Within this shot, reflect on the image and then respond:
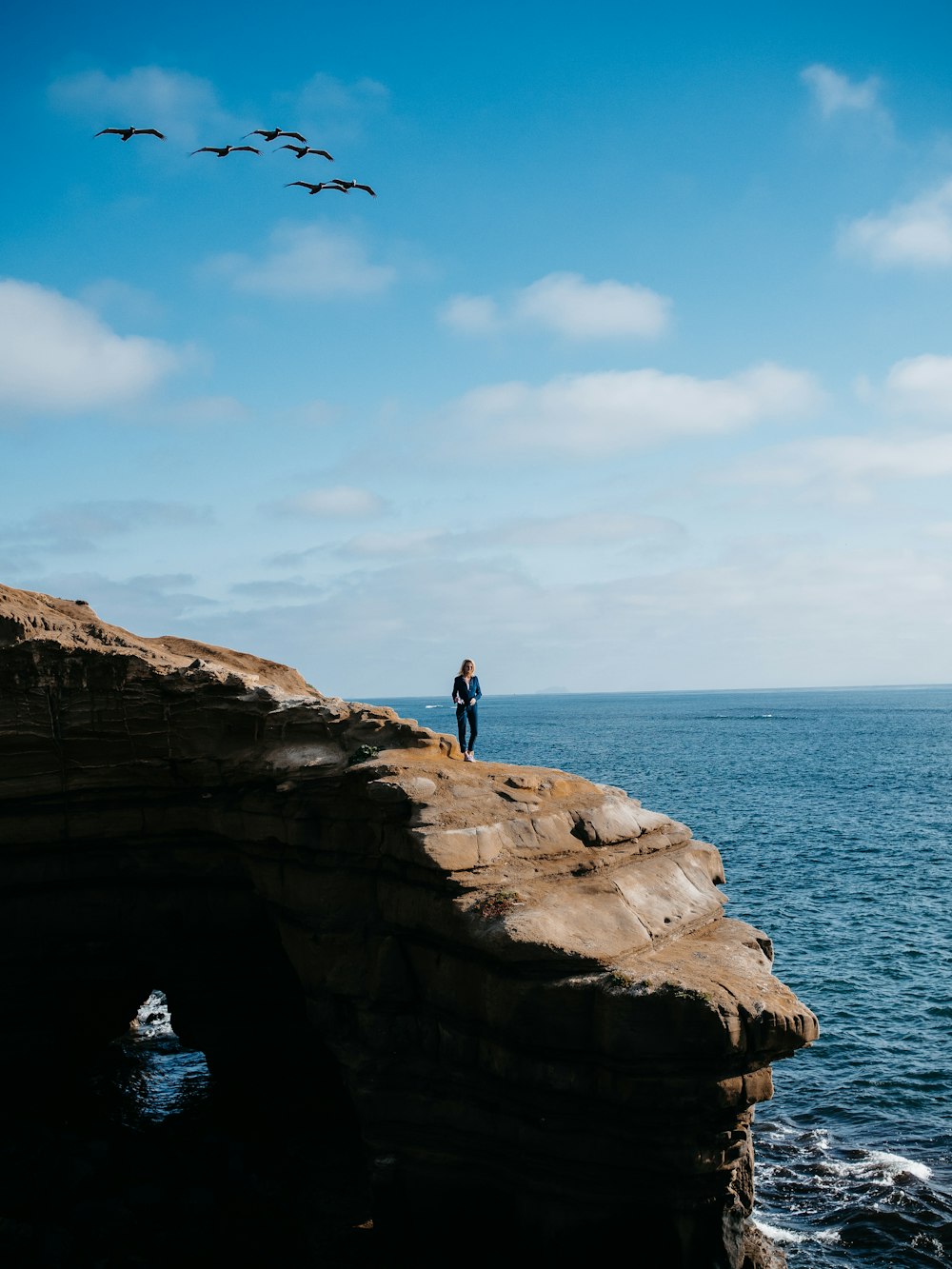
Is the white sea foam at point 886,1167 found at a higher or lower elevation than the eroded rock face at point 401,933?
lower

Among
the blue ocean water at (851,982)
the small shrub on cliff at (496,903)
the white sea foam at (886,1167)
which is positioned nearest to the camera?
the small shrub on cliff at (496,903)

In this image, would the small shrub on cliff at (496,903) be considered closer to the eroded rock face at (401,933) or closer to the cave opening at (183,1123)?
the eroded rock face at (401,933)

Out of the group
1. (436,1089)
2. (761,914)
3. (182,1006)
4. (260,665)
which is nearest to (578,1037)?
(436,1089)

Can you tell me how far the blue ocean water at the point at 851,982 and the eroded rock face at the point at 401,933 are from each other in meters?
4.79

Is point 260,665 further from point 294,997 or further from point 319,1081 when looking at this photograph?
point 319,1081

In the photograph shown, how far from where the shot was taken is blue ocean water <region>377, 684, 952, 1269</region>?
2098cm

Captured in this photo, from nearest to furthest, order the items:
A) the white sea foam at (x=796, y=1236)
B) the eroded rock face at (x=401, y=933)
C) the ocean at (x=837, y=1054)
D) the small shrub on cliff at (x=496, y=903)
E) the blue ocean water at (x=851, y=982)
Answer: the eroded rock face at (x=401, y=933) < the small shrub on cliff at (x=496, y=903) < the white sea foam at (x=796, y=1236) < the ocean at (x=837, y=1054) < the blue ocean water at (x=851, y=982)

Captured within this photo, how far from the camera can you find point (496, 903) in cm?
1762

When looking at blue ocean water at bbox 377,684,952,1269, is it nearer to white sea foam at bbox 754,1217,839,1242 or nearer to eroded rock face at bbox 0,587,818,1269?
white sea foam at bbox 754,1217,839,1242

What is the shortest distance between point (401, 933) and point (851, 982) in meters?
20.6

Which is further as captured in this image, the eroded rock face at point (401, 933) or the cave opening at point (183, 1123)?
the cave opening at point (183, 1123)

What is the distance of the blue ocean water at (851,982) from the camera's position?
21.0 metres

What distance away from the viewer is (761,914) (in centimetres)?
4016

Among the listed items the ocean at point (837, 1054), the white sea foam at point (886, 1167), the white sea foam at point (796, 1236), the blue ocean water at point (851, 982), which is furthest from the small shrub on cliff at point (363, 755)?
the white sea foam at point (886, 1167)
